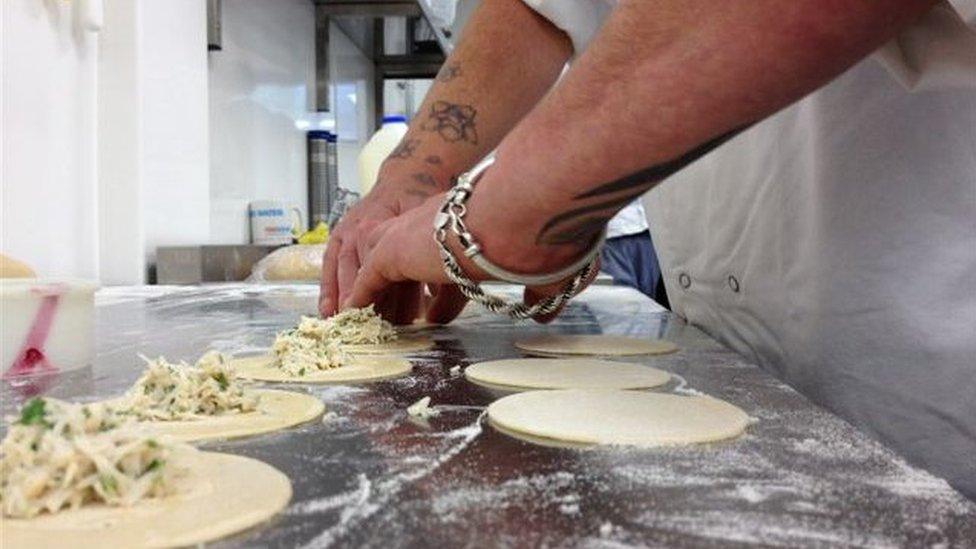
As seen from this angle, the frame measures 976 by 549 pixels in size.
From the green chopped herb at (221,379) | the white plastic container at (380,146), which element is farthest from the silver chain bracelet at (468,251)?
the white plastic container at (380,146)

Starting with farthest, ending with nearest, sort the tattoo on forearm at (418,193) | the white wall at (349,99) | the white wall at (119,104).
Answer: the white wall at (349,99) < the white wall at (119,104) < the tattoo on forearm at (418,193)

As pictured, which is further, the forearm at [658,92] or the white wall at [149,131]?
the white wall at [149,131]

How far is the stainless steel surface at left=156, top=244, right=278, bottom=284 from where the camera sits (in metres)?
2.64

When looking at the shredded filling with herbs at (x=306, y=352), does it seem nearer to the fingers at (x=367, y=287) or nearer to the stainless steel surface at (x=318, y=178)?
the fingers at (x=367, y=287)

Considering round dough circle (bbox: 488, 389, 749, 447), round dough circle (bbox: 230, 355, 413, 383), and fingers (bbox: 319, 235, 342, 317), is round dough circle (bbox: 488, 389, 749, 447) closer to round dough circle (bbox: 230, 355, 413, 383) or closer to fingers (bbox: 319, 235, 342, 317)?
round dough circle (bbox: 230, 355, 413, 383)

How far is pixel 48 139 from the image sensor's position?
216 cm

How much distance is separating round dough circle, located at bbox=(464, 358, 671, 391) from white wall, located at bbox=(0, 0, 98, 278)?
1514 millimetres

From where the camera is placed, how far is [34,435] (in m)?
0.55

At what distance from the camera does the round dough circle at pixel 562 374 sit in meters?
0.98

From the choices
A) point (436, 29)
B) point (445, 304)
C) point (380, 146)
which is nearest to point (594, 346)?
point (445, 304)

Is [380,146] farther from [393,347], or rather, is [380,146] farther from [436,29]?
[393,347]

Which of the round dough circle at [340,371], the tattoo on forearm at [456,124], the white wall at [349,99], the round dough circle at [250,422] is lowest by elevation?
the round dough circle at [250,422]

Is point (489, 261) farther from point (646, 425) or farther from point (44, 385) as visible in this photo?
point (44, 385)

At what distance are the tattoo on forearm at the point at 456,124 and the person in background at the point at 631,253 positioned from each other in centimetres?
145
